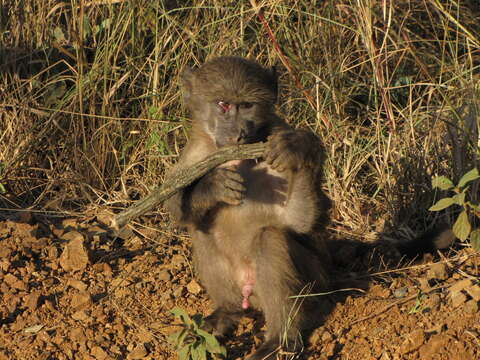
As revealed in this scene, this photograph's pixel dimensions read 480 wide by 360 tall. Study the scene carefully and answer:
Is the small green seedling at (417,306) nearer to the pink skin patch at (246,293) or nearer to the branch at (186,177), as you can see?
the pink skin patch at (246,293)

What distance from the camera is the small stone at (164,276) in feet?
15.5

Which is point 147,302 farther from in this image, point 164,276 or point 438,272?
point 438,272

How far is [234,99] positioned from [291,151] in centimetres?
48

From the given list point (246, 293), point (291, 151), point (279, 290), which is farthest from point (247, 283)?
point (291, 151)

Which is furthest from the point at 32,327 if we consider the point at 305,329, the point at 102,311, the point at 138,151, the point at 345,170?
the point at 345,170

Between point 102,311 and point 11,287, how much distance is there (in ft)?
1.97

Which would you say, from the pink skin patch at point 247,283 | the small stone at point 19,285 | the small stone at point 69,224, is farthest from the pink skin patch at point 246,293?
the small stone at point 69,224

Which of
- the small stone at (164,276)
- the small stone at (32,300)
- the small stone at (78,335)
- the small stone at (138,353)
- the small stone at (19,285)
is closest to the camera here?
the small stone at (138,353)

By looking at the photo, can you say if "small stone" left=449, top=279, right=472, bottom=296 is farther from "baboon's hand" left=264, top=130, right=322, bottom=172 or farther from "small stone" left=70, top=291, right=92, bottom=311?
"small stone" left=70, top=291, right=92, bottom=311

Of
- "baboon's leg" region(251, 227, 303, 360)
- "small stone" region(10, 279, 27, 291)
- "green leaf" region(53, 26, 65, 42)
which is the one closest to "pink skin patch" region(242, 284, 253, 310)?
"baboon's leg" region(251, 227, 303, 360)

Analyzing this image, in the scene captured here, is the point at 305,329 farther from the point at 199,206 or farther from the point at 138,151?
the point at 138,151

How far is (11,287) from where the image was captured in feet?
15.0

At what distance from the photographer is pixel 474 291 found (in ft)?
12.6

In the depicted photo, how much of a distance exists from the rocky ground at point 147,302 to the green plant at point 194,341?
19 cm
